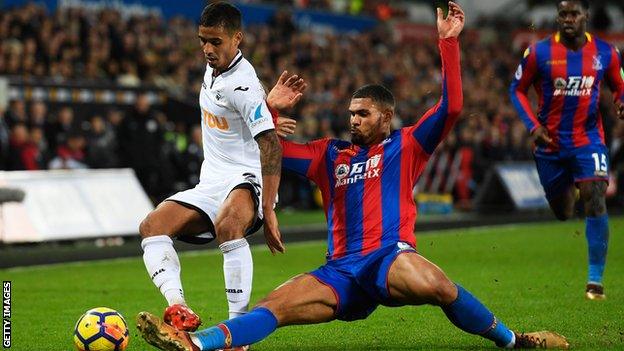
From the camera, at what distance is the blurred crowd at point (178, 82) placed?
62.6 ft

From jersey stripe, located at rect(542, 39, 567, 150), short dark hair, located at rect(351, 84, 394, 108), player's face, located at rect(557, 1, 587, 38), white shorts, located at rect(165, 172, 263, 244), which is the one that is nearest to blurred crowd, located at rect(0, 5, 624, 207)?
jersey stripe, located at rect(542, 39, 567, 150)

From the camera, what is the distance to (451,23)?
685 cm

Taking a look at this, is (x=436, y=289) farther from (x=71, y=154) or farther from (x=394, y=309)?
(x=71, y=154)

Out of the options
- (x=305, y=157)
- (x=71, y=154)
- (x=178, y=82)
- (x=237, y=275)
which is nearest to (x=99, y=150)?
(x=71, y=154)

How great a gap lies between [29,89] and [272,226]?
1377 cm

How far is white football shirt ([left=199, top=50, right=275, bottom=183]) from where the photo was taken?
7.62m

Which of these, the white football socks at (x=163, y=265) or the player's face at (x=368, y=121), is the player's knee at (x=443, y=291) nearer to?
the player's face at (x=368, y=121)

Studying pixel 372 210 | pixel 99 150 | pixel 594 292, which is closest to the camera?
pixel 372 210

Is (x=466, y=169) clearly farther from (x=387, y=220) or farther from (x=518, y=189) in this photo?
(x=387, y=220)

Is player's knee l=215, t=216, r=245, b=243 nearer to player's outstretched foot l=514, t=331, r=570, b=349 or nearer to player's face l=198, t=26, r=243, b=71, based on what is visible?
player's face l=198, t=26, r=243, b=71

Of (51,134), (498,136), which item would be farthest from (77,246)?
(498,136)

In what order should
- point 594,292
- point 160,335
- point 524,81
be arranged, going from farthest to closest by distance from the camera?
1. point 524,81
2. point 594,292
3. point 160,335

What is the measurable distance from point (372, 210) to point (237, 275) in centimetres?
100

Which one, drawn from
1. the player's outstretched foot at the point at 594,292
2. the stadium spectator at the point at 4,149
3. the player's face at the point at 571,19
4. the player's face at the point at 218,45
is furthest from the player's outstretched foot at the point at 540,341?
the stadium spectator at the point at 4,149
